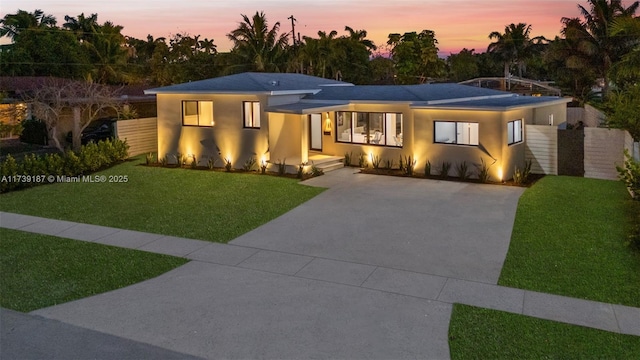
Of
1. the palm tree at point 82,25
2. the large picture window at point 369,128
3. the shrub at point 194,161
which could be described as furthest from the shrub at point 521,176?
the palm tree at point 82,25

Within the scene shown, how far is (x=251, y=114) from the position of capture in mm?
20328

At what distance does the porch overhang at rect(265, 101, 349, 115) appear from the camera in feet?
61.5

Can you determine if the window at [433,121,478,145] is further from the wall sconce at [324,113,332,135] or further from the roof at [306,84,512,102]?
the wall sconce at [324,113,332,135]

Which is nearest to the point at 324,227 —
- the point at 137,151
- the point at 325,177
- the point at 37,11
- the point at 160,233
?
the point at 160,233

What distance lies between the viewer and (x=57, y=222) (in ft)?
43.1

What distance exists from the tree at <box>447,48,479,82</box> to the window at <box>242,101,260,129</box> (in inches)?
1921

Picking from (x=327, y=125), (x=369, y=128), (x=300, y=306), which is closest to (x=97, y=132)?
(x=327, y=125)

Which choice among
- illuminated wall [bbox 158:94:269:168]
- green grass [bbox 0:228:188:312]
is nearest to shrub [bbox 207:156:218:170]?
illuminated wall [bbox 158:94:269:168]

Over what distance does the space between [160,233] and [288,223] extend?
2884mm

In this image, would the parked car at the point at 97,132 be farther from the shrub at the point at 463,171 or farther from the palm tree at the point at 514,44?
the palm tree at the point at 514,44

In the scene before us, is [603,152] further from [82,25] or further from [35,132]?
[82,25]

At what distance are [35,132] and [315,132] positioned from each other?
48.9 feet

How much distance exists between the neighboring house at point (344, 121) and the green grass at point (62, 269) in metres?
9.38

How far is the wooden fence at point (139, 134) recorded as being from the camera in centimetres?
2350
